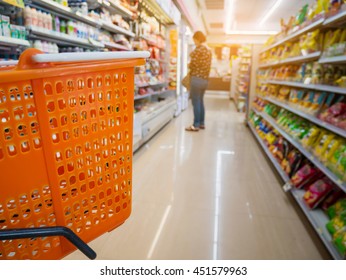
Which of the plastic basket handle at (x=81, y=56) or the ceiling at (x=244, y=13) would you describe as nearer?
the plastic basket handle at (x=81, y=56)

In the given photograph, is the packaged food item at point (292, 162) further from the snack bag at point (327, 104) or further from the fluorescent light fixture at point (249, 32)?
the fluorescent light fixture at point (249, 32)

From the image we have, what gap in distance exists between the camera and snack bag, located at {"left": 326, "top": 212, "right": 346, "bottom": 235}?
162cm

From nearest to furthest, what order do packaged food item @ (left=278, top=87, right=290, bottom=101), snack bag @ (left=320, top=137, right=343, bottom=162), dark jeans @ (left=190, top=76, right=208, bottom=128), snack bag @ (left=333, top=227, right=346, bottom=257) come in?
1. snack bag @ (left=333, top=227, right=346, bottom=257)
2. snack bag @ (left=320, top=137, right=343, bottom=162)
3. packaged food item @ (left=278, top=87, right=290, bottom=101)
4. dark jeans @ (left=190, top=76, right=208, bottom=128)

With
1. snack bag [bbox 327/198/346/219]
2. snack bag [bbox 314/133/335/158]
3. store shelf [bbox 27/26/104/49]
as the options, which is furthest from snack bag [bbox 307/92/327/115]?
store shelf [bbox 27/26/104/49]

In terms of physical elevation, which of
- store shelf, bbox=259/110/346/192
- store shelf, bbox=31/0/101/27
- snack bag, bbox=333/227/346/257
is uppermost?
store shelf, bbox=31/0/101/27

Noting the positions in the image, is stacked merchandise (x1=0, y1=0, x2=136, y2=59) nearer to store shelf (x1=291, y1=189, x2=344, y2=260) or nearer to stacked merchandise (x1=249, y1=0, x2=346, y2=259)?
stacked merchandise (x1=249, y1=0, x2=346, y2=259)

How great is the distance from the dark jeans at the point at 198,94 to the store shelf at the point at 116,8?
1.89 m

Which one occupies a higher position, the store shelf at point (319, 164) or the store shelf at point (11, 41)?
the store shelf at point (11, 41)

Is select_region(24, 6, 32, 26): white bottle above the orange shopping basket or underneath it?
above

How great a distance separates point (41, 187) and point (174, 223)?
4.81 ft

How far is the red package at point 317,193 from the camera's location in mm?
1994

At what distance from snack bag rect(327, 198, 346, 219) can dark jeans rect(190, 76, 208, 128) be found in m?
3.59

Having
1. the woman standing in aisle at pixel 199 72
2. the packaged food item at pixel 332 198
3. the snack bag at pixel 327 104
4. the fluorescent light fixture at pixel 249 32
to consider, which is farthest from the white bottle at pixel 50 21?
the fluorescent light fixture at pixel 249 32

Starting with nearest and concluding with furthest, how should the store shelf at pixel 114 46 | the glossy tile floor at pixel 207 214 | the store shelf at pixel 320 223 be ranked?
the store shelf at pixel 320 223 < the glossy tile floor at pixel 207 214 < the store shelf at pixel 114 46
